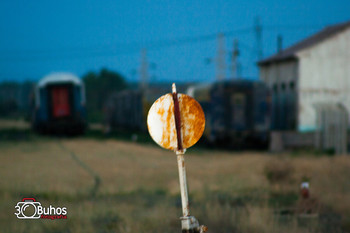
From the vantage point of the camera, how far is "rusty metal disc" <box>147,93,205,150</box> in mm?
3613

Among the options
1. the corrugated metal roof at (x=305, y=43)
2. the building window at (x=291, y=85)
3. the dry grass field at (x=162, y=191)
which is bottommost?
the dry grass field at (x=162, y=191)

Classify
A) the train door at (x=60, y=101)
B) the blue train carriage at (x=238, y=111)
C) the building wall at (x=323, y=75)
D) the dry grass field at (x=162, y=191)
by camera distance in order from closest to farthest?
the dry grass field at (x=162, y=191), the blue train carriage at (x=238, y=111), the building wall at (x=323, y=75), the train door at (x=60, y=101)

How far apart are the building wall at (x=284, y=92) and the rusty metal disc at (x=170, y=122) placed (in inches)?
966

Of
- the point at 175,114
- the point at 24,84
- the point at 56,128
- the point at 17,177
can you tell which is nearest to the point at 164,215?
the point at 175,114

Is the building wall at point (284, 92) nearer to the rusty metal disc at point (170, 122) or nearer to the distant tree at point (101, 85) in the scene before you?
the rusty metal disc at point (170, 122)

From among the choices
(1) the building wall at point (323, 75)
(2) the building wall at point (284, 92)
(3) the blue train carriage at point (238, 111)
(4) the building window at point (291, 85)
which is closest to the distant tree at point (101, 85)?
(2) the building wall at point (284, 92)

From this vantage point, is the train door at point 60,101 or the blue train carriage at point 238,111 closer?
the blue train carriage at point 238,111

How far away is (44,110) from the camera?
28359 millimetres

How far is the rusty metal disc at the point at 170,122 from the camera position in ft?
11.9

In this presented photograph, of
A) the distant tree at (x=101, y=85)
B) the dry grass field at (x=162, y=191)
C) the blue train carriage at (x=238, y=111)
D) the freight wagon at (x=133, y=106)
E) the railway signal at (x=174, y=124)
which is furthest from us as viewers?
the distant tree at (x=101, y=85)

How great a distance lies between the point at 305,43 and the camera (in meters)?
32.2

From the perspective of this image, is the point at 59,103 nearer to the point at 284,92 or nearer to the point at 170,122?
the point at 284,92

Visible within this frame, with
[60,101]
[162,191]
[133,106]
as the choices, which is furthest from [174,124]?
[133,106]

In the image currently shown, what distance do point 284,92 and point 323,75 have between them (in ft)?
9.63
